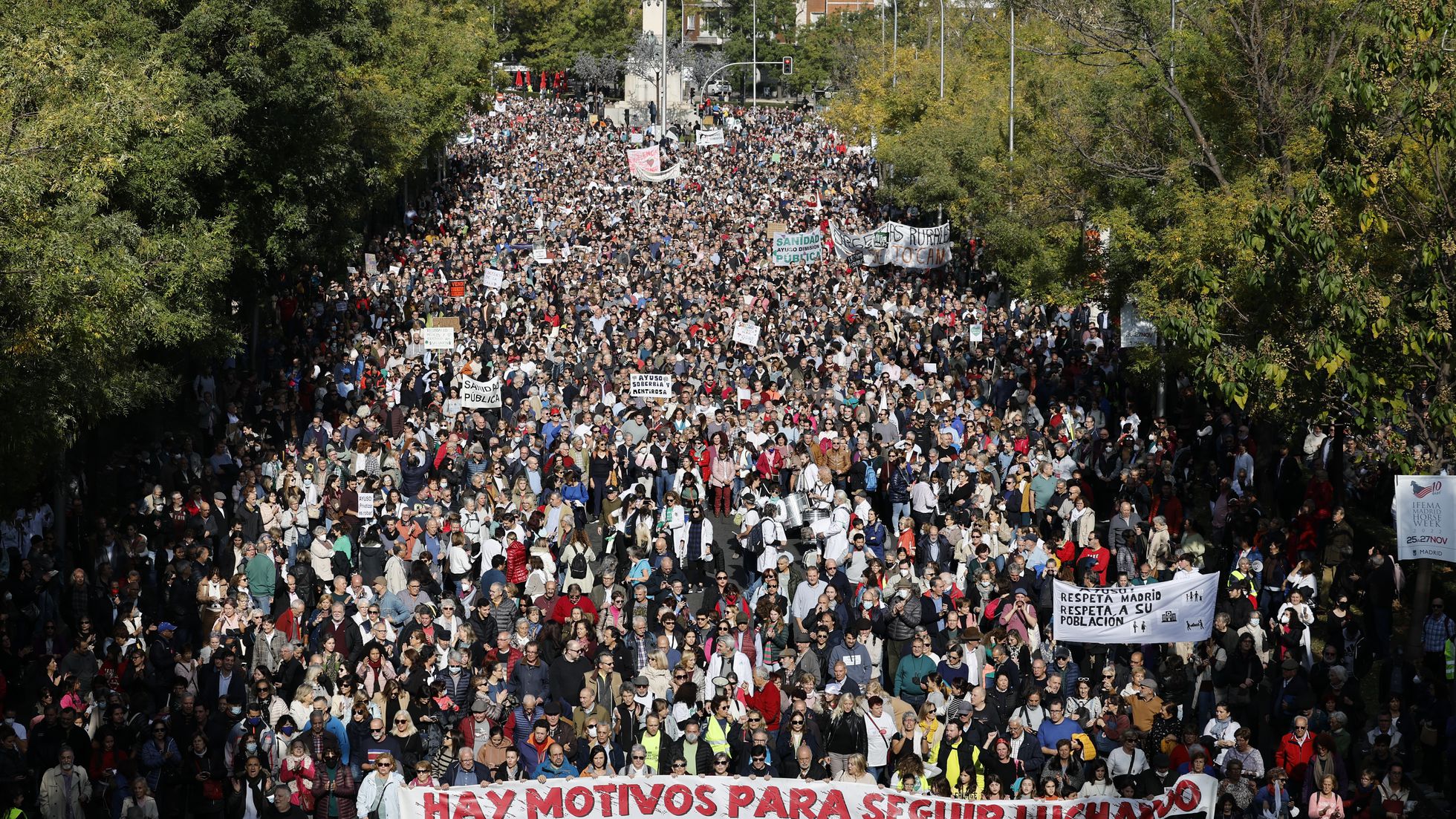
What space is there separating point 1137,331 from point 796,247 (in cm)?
1567

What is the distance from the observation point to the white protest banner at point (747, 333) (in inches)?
1170

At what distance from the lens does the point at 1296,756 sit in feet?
42.1

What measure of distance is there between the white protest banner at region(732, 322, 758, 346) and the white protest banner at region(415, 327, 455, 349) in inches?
187

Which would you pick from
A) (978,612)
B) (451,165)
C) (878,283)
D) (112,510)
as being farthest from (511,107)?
(978,612)

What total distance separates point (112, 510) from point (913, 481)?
381 inches

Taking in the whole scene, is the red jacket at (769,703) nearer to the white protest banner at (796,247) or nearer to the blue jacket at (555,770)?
the blue jacket at (555,770)

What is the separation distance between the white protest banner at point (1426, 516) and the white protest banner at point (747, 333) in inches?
624

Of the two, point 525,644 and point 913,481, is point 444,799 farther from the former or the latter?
point 913,481

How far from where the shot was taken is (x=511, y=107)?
312ft

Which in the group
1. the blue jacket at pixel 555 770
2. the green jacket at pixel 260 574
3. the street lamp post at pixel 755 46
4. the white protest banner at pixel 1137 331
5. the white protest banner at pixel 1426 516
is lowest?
the blue jacket at pixel 555 770

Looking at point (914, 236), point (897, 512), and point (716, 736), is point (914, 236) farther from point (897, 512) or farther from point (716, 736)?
point (716, 736)

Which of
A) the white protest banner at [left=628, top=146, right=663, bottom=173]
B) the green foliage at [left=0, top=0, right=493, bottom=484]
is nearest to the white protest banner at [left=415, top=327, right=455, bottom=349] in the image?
the green foliage at [left=0, top=0, right=493, bottom=484]

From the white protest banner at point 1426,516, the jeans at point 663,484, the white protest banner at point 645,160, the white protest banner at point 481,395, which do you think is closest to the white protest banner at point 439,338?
the white protest banner at point 481,395

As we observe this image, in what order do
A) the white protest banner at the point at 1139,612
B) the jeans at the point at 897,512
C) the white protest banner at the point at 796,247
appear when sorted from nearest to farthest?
the white protest banner at the point at 1139,612 → the jeans at the point at 897,512 → the white protest banner at the point at 796,247
